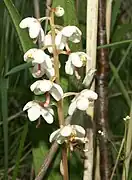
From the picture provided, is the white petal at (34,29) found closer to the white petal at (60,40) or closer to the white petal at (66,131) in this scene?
the white petal at (60,40)

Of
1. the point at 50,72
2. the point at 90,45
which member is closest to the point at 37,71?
the point at 50,72

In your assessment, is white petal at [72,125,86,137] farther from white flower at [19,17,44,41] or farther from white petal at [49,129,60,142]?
white flower at [19,17,44,41]

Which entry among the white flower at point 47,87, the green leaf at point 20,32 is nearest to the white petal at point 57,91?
the white flower at point 47,87

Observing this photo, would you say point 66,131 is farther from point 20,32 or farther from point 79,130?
point 20,32

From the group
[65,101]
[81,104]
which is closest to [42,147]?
[65,101]

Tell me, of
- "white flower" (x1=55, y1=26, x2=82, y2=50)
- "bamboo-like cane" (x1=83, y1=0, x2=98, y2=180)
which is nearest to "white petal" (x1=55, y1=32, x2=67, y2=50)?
"white flower" (x1=55, y1=26, x2=82, y2=50)

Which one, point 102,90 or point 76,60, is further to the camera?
point 102,90

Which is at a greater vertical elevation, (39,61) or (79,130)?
(39,61)
